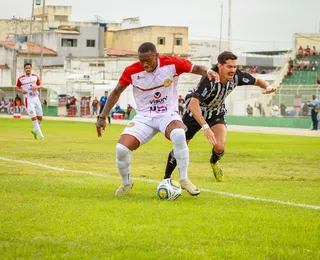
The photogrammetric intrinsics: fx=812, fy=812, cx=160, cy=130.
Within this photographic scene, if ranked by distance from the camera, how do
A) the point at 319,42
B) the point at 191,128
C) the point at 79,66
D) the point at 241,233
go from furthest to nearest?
the point at 79,66 → the point at 319,42 → the point at 191,128 → the point at 241,233

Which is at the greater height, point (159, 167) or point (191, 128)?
point (191, 128)

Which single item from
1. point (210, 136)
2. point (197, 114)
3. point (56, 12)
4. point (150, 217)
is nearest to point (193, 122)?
point (197, 114)

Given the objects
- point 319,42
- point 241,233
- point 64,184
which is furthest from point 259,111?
point 241,233

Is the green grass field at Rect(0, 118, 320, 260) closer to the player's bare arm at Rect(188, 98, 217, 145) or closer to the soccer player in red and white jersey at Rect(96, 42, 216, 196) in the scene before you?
the soccer player in red and white jersey at Rect(96, 42, 216, 196)

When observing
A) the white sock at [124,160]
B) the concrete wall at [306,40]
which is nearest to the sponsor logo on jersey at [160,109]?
the white sock at [124,160]

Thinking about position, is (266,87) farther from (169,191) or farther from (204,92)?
(169,191)

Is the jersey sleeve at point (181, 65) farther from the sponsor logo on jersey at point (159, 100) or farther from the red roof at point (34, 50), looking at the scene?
the red roof at point (34, 50)

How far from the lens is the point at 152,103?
11.0 m

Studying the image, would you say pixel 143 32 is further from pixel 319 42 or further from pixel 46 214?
pixel 46 214

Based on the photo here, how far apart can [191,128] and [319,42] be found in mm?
62855

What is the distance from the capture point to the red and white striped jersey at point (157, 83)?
10836 mm

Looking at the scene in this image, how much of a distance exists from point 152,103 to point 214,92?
73.7 inches

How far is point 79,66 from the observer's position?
9719cm

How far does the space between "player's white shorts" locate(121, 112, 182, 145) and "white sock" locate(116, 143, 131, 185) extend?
0.90ft
